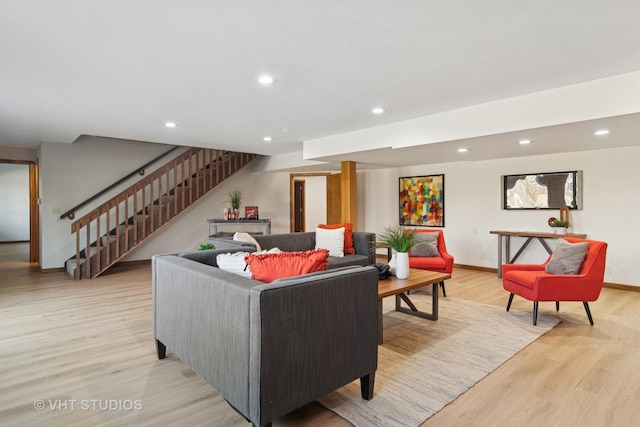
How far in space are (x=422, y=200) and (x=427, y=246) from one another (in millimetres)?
2555

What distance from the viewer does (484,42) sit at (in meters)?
2.47

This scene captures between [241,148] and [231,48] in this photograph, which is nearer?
[231,48]

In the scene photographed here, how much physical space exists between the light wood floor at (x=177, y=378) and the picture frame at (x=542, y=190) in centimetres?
190

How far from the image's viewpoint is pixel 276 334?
1661mm

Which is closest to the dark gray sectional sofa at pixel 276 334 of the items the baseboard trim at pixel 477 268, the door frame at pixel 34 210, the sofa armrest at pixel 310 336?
the sofa armrest at pixel 310 336

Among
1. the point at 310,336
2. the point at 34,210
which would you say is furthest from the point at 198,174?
the point at 310,336

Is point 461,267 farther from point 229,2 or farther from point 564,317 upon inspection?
point 229,2

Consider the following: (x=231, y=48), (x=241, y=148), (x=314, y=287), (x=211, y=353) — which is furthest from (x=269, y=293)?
(x=241, y=148)

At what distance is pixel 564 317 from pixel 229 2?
4.25m

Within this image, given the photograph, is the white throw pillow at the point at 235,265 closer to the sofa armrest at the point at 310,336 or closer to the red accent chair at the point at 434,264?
the sofa armrest at the point at 310,336

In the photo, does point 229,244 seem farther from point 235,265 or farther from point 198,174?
point 198,174

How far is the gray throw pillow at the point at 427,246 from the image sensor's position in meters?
→ 4.98

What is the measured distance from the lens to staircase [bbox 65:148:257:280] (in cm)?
597

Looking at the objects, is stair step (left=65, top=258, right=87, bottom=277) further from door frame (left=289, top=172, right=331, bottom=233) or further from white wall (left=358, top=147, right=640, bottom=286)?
white wall (left=358, top=147, right=640, bottom=286)
